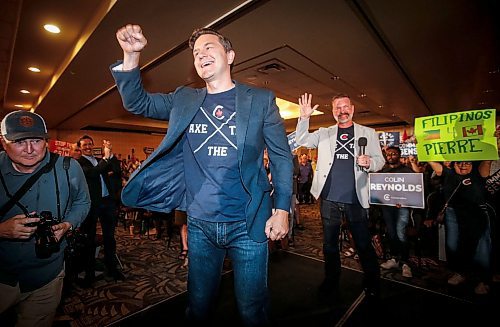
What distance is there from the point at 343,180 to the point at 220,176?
1.90m

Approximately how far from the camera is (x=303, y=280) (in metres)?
3.59

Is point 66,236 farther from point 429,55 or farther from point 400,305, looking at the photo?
point 429,55

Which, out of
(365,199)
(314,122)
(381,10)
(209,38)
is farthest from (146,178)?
(314,122)

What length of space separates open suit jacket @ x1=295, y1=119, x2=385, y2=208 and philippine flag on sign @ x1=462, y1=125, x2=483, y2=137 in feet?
3.40

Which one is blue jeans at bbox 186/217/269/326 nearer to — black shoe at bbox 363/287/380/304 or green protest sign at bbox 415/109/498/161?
black shoe at bbox 363/287/380/304

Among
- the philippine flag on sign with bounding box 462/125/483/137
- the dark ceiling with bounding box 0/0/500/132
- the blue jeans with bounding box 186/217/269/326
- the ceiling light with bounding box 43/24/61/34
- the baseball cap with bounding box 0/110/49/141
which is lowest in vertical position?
the blue jeans with bounding box 186/217/269/326

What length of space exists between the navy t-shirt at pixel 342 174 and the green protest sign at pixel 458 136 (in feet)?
3.78

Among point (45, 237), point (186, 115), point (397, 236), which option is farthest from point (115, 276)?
point (397, 236)

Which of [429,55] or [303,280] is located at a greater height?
[429,55]

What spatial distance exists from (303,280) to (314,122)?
11606 millimetres

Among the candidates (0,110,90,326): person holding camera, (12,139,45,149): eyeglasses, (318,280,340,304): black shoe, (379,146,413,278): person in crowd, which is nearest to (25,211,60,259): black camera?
(0,110,90,326): person holding camera

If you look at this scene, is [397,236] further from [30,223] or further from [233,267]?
[30,223]

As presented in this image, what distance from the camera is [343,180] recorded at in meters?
2.90

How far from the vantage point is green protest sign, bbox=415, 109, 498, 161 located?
2.93m
